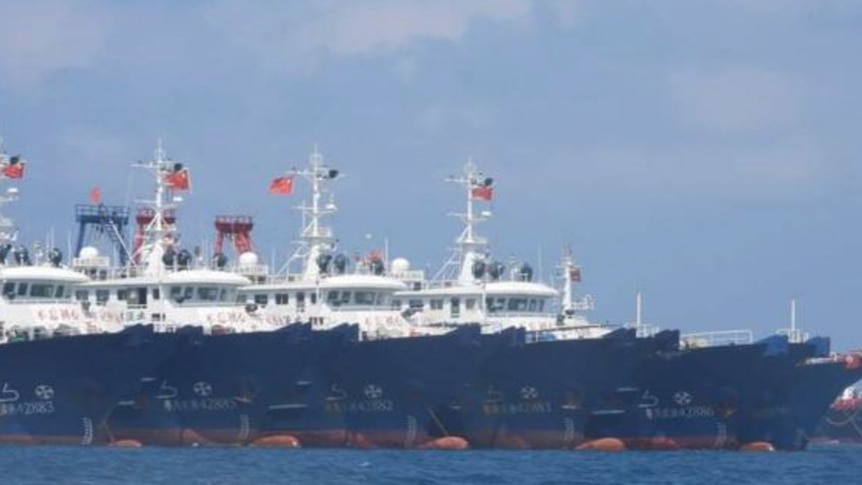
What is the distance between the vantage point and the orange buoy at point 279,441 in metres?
91.4

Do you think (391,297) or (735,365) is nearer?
(735,365)

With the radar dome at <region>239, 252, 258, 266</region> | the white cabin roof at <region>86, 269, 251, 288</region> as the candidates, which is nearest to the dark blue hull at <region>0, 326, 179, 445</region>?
the white cabin roof at <region>86, 269, 251, 288</region>

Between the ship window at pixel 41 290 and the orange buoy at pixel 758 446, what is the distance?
91.2 feet

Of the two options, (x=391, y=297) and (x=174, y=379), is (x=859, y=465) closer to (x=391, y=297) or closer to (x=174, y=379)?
(x=391, y=297)

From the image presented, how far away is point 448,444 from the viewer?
311ft

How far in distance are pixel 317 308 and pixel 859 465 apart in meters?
22.6

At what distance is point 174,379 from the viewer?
89.4 meters

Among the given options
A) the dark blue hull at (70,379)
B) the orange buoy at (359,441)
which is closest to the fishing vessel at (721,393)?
the orange buoy at (359,441)

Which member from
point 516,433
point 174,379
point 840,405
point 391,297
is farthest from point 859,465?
point 840,405

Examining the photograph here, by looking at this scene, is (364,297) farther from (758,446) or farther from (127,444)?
(758,446)

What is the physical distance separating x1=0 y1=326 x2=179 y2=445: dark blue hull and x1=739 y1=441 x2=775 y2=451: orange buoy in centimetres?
2433

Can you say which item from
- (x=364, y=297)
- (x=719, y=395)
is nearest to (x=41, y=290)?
(x=364, y=297)

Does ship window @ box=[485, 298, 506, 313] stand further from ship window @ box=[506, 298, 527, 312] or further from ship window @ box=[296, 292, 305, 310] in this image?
ship window @ box=[296, 292, 305, 310]

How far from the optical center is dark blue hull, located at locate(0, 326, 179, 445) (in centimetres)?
8569
